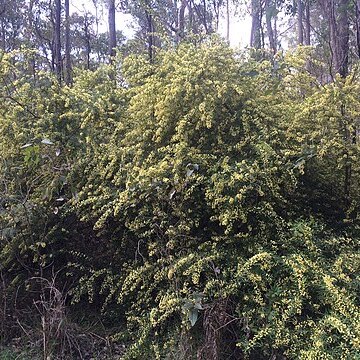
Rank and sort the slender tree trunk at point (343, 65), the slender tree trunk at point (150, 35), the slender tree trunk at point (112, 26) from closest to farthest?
the slender tree trunk at point (343, 65) → the slender tree trunk at point (150, 35) → the slender tree trunk at point (112, 26)

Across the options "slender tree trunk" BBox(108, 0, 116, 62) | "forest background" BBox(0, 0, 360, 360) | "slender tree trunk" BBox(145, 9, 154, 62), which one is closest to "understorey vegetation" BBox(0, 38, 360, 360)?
"forest background" BBox(0, 0, 360, 360)

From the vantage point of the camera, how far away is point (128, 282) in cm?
334

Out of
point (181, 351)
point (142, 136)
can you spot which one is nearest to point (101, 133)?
point (142, 136)

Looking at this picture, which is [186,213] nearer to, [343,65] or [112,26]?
[343,65]

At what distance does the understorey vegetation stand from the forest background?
0.05ft

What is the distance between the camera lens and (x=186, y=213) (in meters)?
3.48

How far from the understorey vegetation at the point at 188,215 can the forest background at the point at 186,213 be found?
0.05 ft

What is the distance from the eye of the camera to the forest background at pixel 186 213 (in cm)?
296

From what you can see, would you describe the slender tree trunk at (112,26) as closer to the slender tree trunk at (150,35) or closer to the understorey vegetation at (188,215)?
the slender tree trunk at (150,35)

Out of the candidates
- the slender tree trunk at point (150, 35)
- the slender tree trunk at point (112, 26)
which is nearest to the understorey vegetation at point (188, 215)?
the slender tree trunk at point (150, 35)

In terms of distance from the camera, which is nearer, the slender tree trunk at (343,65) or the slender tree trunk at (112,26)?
the slender tree trunk at (343,65)

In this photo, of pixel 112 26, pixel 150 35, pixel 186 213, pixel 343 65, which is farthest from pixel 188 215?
pixel 112 26

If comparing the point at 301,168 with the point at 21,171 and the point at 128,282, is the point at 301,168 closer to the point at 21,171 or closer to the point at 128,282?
the point at 128,282

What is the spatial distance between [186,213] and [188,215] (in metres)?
0.04
